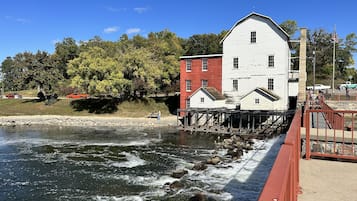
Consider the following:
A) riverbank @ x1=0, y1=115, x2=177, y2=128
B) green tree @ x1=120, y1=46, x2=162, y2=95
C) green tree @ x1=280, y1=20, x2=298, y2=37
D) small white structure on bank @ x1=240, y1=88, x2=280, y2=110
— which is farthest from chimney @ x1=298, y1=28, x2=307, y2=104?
green tree @ x1=280, y1=20, x2=298, y2=37

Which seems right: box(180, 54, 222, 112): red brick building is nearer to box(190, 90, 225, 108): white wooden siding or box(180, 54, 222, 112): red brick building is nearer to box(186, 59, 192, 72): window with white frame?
box(186, 59, 192, 72): window with white frame

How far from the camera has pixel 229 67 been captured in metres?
33.2

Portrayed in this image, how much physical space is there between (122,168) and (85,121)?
22.1 meters

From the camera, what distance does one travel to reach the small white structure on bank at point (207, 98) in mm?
32469

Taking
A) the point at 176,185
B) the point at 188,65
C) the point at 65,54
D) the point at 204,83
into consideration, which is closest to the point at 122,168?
the point at 176,185

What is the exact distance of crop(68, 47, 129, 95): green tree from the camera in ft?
126

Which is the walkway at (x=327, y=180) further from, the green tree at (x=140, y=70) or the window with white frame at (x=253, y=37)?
the green tree at (x=140, y=70)

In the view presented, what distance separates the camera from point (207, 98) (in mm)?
32812

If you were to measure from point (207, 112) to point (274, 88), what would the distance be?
23.5 feet

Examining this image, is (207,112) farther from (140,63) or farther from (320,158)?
(320,158)

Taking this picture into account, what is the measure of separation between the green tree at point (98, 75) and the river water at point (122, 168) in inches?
479

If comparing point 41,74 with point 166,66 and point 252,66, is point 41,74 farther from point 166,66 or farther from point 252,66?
point 252,66

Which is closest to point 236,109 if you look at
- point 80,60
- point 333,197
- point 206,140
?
point 206,140

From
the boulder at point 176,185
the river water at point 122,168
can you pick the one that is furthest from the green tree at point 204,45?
the boulder at point 176,185
